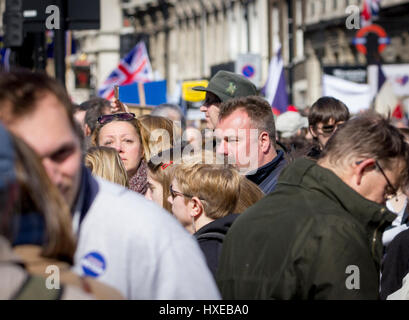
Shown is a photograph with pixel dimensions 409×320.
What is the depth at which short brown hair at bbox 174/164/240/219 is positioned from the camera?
190 inches

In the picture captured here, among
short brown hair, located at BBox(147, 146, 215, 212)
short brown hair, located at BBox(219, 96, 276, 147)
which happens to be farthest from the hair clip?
short brown hair, located at BBox(219, 96, 276, 147)

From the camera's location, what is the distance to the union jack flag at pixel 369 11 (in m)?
31.7

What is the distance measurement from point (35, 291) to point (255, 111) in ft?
13.7

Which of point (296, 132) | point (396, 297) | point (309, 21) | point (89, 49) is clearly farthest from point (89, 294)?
point (89, 49)

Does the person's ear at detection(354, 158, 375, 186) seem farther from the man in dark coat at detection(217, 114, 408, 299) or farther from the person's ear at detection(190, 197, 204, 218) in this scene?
the person's ear at detection(190, 197, 204, 218)

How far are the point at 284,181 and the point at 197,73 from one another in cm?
4821

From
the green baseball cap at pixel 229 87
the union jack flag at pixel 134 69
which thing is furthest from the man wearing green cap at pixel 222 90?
the union jack flag at pixel 134 69

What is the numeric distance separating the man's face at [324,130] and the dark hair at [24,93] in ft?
17.0

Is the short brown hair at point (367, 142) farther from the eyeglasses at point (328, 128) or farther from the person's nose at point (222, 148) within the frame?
the eyeglasses at point (328, 128)

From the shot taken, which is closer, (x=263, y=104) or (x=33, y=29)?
(x=263, y=104)

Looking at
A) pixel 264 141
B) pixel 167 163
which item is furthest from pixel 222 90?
pixel 167 163
